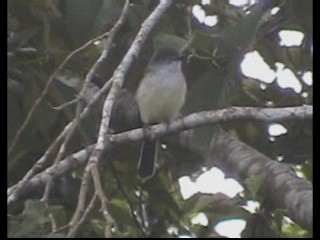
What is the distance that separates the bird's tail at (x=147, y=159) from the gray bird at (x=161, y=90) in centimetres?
27

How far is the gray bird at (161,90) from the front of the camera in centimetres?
484

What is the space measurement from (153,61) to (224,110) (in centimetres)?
149

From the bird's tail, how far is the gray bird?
0.90 ft

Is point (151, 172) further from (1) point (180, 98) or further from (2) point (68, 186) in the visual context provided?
(1) point (180, 98)

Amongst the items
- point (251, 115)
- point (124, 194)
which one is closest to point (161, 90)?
point (124, 194)

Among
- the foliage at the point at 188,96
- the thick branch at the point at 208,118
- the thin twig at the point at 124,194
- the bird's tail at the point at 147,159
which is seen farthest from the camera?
the bird's tail at the point at 147,159

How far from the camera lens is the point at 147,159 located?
167 inches

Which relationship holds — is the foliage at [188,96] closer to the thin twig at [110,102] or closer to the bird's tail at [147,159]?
the bird's tail at [147,159]

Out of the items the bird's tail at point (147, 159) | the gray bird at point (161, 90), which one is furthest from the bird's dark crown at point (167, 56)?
the bird's tail at point (147, 159)

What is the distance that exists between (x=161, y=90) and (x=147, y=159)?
93 cm

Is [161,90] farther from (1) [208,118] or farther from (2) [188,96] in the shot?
(1) [208,118]

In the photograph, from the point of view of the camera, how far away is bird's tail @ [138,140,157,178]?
3952 millimetres

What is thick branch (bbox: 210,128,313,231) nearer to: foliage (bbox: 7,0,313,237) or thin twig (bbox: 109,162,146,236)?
foliage (bbox: 7,0,313,237)

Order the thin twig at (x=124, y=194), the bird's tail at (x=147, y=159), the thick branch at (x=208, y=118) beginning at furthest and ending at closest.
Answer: the bird's tail at (x=147, y=159)
the thin twig at (x=124, y=194)
the thick branch at (x=208, y=118)
